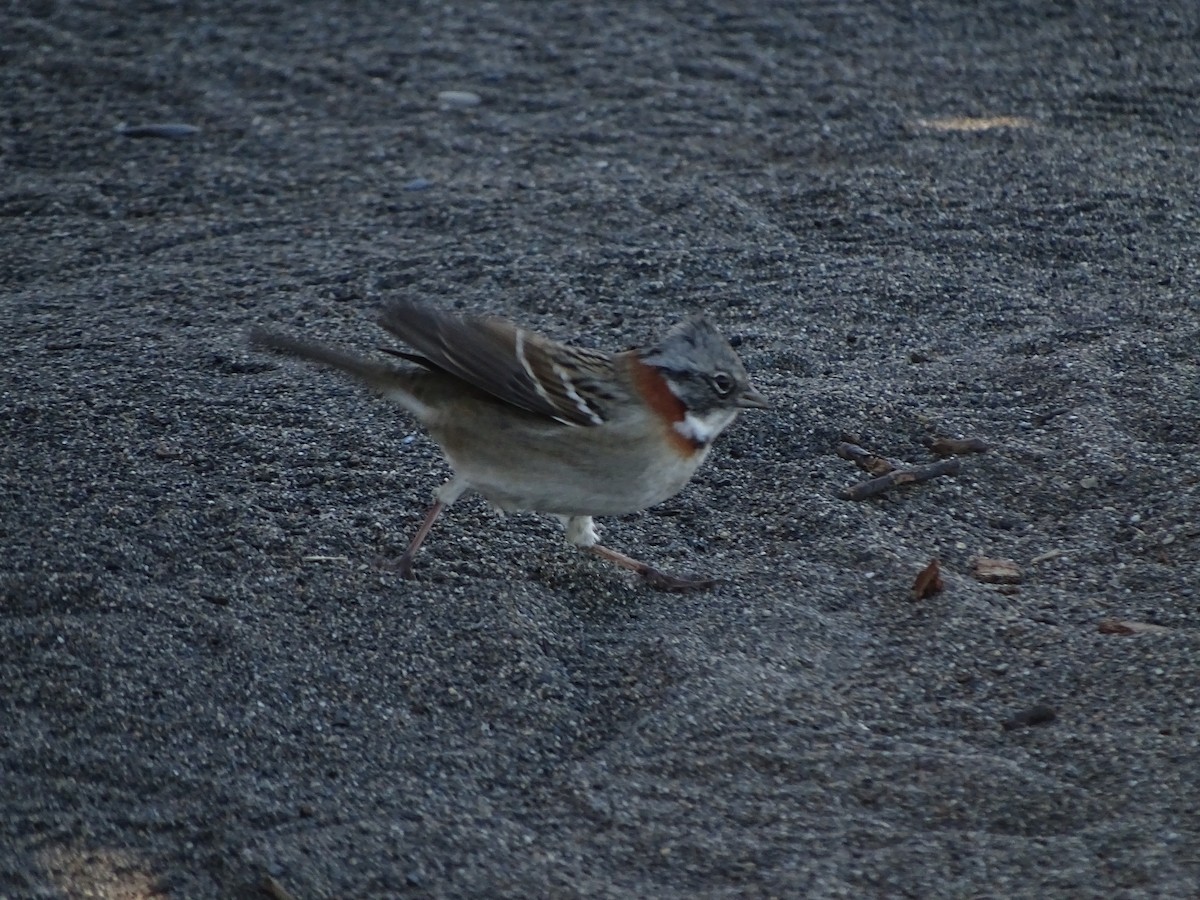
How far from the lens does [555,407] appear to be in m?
5.09

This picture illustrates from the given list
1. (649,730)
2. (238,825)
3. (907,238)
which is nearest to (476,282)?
(907,238)

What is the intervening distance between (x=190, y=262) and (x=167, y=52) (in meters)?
2.95

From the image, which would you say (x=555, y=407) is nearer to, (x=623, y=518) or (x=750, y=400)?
(x=750, y=400)

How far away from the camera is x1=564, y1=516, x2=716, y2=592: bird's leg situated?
205 inches

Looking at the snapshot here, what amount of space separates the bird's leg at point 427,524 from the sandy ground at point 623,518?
0.28ft

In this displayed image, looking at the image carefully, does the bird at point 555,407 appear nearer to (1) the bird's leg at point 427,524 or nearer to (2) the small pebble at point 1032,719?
(1) the bird's leg at point 427,524

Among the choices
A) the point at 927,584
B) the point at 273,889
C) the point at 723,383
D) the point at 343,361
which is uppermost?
the point at 723,383

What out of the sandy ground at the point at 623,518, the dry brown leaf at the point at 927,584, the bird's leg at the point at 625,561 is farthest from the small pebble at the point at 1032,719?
the bird's leg at the point at 625,561

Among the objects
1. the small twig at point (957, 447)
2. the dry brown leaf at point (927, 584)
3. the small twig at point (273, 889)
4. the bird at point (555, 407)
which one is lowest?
the small twig at point (273, 889)

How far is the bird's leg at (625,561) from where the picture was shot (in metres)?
5.20

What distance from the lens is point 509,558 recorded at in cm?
539

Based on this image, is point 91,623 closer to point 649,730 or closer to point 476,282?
point 649,730

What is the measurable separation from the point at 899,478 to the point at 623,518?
3.52 ft

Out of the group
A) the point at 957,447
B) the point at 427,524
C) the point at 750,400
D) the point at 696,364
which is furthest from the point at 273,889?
the point at 957,447
